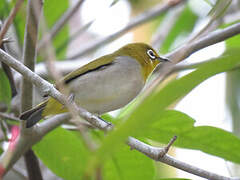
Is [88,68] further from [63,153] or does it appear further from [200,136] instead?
[200,136]

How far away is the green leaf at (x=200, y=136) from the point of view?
238cm

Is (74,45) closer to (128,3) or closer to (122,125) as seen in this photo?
(128,3)

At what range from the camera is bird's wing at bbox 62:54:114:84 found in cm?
317

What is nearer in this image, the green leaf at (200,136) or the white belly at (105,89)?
the green leaf at (200,136)

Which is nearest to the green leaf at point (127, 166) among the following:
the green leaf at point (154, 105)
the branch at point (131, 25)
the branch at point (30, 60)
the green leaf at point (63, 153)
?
the green leaf at point (63, 153)

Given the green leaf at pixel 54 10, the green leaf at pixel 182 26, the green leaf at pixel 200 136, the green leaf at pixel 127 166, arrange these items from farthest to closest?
the green leaf at pixel 182 26, the green leaf at pixel 54 10, the green leaf at pixel 127 166, the green leaf at pixel 200 136

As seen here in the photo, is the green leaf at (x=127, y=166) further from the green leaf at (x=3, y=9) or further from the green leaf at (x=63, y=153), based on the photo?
the green leaf at (x=3, y=9)

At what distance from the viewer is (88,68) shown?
3.25 meters

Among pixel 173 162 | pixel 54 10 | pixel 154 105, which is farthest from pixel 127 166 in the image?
pixel 54 10

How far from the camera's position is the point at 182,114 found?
2.40m

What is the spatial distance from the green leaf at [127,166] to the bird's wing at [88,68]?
31.6 inches

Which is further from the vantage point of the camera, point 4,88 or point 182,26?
point 182,26

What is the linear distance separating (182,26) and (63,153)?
3.43m

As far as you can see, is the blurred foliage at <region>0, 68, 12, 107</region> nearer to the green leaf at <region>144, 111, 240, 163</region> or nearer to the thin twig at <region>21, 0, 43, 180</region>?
the thin twig at <region>21, 0, 43, 180</region>
